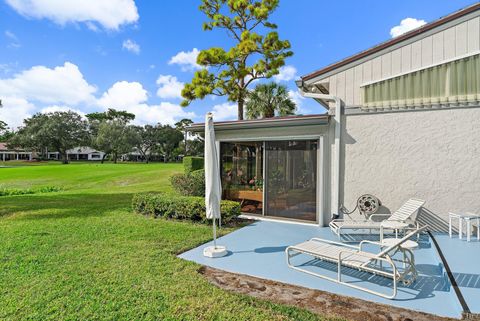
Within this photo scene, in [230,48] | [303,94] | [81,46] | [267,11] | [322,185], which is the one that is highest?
[267,11]

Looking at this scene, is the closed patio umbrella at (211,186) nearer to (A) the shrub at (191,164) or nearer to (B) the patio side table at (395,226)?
(B) the patio side table at (395,226)

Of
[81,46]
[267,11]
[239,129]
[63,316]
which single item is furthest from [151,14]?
[63,316]

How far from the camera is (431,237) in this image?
7.37 meters

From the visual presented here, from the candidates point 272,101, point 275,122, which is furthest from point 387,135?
point 272,101

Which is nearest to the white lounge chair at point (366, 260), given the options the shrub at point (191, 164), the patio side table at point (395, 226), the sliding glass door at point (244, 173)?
the patio side table at point (395, 226)

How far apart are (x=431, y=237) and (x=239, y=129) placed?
675 centimetres

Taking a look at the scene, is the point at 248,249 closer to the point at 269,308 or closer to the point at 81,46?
the point at 269,308

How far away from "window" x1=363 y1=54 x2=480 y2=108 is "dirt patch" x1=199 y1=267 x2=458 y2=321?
20.7 ft

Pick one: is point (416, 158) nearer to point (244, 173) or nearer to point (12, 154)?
point (244, 173)

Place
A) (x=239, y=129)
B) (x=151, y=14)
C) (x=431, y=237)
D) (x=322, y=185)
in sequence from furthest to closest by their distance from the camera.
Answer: (x=151, y=14) < (x=239, y=129) < (x=322, y=185) < (x=431, y=237)

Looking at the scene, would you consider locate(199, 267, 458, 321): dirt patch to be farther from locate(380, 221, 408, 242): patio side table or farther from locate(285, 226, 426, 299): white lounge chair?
locate(380, 221, 408, 242): patio side table

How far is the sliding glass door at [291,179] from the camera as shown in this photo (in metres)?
9.35

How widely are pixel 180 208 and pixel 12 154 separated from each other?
104092mm

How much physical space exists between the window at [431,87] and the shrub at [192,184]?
734cm
